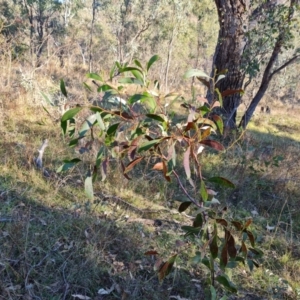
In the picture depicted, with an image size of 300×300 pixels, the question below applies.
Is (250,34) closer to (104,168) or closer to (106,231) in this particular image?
(106,231)

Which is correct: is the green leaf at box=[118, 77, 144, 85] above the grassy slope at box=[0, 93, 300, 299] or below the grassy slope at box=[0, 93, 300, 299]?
above

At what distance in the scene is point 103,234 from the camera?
2.15m

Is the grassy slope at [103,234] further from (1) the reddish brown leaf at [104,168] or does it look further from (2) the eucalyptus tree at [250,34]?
(2) the eucalyptus tree at [250,34]

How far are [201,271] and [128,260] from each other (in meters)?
0.48

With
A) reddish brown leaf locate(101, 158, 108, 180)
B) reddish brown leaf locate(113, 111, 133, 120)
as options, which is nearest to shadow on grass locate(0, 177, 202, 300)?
reddish brown leaf locate(101, 158, 108, 180)

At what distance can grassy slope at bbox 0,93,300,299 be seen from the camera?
6.07 feet

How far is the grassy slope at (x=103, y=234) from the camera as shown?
1.85m

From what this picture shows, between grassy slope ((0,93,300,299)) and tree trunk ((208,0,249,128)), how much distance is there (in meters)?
1.64

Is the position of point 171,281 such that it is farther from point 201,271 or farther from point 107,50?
point 107,50

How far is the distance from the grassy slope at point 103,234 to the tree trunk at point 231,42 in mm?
1639

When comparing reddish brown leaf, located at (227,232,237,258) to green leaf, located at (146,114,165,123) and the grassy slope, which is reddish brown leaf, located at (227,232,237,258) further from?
the grassy slope

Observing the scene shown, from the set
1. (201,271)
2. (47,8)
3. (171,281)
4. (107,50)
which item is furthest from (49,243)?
(107,50)

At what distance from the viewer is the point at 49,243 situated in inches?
80.3

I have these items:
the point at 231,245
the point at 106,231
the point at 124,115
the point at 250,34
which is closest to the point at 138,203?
the point at 106,231
